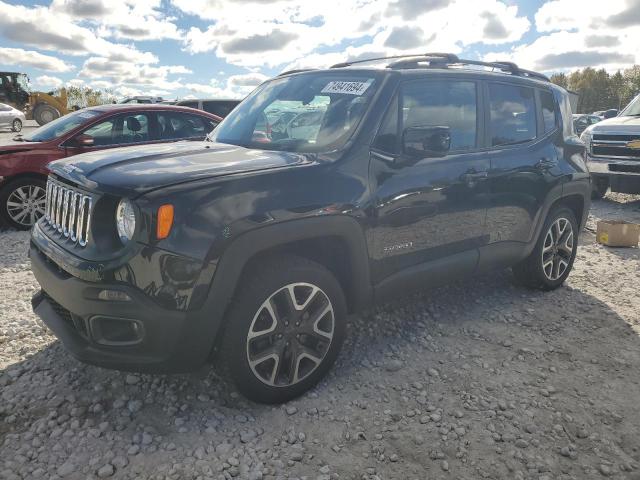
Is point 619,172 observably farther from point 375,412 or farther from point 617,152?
point 375,412

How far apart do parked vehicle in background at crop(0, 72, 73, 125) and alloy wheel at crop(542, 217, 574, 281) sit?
27.7 metres

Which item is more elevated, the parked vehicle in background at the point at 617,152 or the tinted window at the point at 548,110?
the tinted window at the point at 548,110

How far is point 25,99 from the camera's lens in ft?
87.4

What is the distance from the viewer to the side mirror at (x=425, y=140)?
9.84ft

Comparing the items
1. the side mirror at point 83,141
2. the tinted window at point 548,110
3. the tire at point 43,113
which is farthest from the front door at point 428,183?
the tire at point 43,113

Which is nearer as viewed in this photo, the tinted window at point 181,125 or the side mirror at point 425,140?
the side mirror at point 425,140

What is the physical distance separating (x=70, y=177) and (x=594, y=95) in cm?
9088

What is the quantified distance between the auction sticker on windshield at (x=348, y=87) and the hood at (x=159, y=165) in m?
0.63

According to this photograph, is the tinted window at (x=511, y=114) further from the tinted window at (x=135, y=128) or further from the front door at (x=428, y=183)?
the tinted window at (x=135, y=128)

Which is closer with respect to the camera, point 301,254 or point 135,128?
point 301,254

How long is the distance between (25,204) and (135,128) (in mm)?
1680

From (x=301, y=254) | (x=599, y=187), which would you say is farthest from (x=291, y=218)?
(x=599, y=187)

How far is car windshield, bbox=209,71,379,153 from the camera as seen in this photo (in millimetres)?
3141

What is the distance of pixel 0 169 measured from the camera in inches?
248
